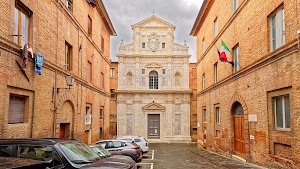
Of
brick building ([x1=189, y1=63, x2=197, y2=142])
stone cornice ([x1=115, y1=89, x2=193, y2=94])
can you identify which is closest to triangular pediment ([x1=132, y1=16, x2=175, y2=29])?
brick building ([x1=189, y1=63, x2=197, y2=142])

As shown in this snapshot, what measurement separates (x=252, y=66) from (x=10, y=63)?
32.8ft

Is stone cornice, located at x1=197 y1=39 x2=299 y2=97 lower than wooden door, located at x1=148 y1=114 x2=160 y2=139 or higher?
higher

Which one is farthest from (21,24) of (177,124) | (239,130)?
(177,124)

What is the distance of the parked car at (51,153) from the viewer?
279 inches

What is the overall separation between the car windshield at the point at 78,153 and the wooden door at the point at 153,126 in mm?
28803

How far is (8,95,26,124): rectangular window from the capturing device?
33.6 feet

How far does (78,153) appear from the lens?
7.70 m

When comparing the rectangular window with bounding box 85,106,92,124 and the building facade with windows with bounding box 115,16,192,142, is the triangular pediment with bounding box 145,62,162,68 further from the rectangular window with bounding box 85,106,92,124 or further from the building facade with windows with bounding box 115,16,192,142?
the rectangular window with bounding box 85,106,92,124

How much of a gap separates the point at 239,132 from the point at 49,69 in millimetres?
10313

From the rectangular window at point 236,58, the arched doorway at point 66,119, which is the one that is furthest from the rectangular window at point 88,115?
the rectangular window at point 236,58

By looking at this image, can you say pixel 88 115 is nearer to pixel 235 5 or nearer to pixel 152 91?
pixel 235 5

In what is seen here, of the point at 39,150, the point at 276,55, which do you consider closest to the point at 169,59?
the point at 276,55

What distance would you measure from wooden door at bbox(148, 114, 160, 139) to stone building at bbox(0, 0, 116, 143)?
1440 centimetres

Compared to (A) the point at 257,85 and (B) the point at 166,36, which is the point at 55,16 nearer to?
(A) the point at 257,85
